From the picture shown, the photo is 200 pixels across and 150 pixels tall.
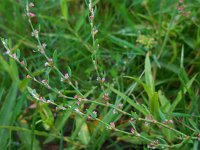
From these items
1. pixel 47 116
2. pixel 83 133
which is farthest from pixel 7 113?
pixel 83 133

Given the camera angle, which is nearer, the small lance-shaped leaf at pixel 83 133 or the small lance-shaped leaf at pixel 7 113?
the small lance-shaped leaf at pixel 7 113

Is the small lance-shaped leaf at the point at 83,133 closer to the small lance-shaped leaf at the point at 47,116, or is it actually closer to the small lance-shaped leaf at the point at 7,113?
the small lance-shaped leaf at the point at 47,116

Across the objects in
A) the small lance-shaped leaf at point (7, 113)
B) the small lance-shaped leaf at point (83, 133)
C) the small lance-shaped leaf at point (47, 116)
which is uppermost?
the small lance-shaped leaf at point (7, 113)

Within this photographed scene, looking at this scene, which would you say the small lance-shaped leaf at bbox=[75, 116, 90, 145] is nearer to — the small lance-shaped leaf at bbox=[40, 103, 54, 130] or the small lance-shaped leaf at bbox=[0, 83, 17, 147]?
the small lance-shaped leaf at bbox=[40, 103, 54, 130]

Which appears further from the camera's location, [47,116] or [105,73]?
[47,116]

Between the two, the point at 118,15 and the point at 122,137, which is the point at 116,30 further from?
the point at 122,137

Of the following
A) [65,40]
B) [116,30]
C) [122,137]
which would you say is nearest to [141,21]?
[116,30]

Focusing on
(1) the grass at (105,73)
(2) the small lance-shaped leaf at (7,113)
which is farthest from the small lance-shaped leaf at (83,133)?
(2) the small lance-shaped leaf at (7,113)

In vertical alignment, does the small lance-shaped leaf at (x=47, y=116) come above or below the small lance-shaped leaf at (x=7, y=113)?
below

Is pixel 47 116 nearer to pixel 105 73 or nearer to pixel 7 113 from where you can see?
pixel 7 113

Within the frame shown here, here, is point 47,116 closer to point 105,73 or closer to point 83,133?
point 83,133

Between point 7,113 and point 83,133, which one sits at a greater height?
point 7,113
